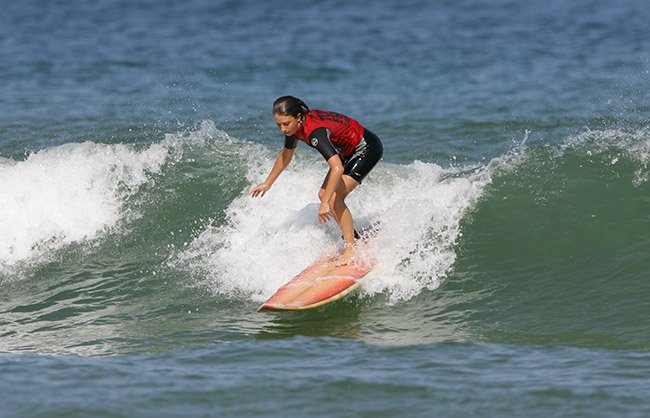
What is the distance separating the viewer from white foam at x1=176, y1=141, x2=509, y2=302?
8875 mm

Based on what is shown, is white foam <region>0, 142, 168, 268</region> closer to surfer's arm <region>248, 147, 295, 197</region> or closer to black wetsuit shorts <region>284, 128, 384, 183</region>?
surfer's arm <region>248, 147, 295, 197</region>

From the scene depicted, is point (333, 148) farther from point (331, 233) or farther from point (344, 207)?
point (331, 233)

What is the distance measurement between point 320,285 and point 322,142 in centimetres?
129

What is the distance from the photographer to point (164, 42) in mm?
21781

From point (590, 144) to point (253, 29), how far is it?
1252 cm

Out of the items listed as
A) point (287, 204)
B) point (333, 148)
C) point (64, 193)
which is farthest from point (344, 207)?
point (64, 193)

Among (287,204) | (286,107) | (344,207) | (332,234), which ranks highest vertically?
(286,107)

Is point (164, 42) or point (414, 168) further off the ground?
point (164, 42)

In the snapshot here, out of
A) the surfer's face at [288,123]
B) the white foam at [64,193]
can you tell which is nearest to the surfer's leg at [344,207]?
the surfer's face at [288,123]

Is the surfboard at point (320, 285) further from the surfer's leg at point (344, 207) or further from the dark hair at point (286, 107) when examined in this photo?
the dark hair at point (286, 107)

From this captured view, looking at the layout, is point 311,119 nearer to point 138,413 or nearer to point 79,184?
point 138,413

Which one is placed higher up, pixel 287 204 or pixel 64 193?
pixel 64 193

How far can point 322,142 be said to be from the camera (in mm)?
7918

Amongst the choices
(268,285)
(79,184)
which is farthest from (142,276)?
(79,184)
